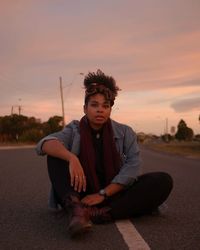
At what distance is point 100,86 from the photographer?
512 cm

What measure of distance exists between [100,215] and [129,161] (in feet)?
2.03

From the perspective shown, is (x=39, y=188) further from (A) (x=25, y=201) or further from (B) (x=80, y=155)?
(B) (x=80, y=155)

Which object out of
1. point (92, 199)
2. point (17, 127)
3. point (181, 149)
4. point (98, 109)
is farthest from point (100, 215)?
point (17, 127)

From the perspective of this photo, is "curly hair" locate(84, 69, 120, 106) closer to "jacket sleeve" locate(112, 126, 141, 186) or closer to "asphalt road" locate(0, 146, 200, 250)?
"jacket sleeve" locate(112, 126, 141, 186)


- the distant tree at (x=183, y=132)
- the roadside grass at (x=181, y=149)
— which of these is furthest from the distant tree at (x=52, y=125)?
the distant tree at (x=183, y=132)

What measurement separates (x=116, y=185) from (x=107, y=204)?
0.22 m

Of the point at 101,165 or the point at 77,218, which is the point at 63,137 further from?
the point at 77,218

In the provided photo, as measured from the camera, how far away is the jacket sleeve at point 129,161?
16.1 feet

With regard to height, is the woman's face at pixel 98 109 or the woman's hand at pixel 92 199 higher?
the woman's face at pixel 98 109

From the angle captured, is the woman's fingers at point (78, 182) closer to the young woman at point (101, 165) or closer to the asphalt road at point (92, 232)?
the young woman at point (101, 165)

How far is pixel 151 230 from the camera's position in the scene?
4504mm

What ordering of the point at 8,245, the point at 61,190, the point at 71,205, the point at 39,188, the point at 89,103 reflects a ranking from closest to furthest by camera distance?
the point at 8,245 < the point at 71,205 < the point at 61,190 < the point at 89,103 < the point at 39,188

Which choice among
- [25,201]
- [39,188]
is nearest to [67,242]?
[25,201]

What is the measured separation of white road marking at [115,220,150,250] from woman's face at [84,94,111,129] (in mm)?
1018
